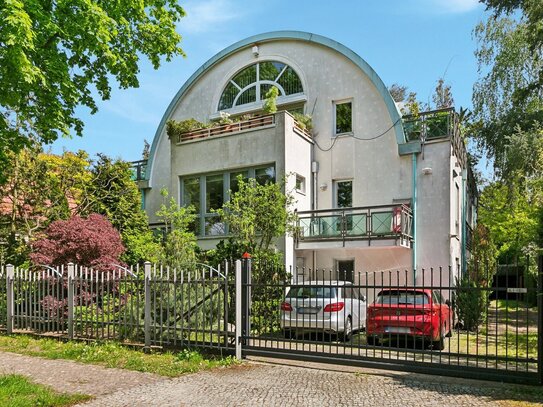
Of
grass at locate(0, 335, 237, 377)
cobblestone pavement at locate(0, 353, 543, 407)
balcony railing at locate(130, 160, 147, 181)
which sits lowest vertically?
grass at locate(0, 335, 237, 377)

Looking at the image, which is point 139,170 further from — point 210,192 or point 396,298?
point 396,298

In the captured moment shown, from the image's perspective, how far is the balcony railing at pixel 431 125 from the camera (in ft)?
50.5

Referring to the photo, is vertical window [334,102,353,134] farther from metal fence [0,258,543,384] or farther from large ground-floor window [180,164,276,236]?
metal fence [0,258,543,384]

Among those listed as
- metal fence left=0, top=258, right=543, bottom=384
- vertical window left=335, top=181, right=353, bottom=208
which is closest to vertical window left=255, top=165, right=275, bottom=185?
→ vertical window left=335, top=181, right=353, bottom=208

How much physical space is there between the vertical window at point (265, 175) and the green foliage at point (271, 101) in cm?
248

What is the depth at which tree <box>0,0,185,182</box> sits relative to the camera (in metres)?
10.7

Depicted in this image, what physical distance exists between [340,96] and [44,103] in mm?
10055

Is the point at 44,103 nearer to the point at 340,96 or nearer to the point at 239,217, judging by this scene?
the point at 239,217

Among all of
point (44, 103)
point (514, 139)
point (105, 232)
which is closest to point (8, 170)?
point (44, 103)

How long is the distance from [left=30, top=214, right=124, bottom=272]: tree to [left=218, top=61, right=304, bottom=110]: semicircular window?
8951 mm

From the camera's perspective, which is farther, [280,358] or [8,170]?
[8,170]

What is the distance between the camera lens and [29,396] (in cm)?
638

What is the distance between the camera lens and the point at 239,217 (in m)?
14.2

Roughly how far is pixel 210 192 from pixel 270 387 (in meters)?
Result: 11.1
